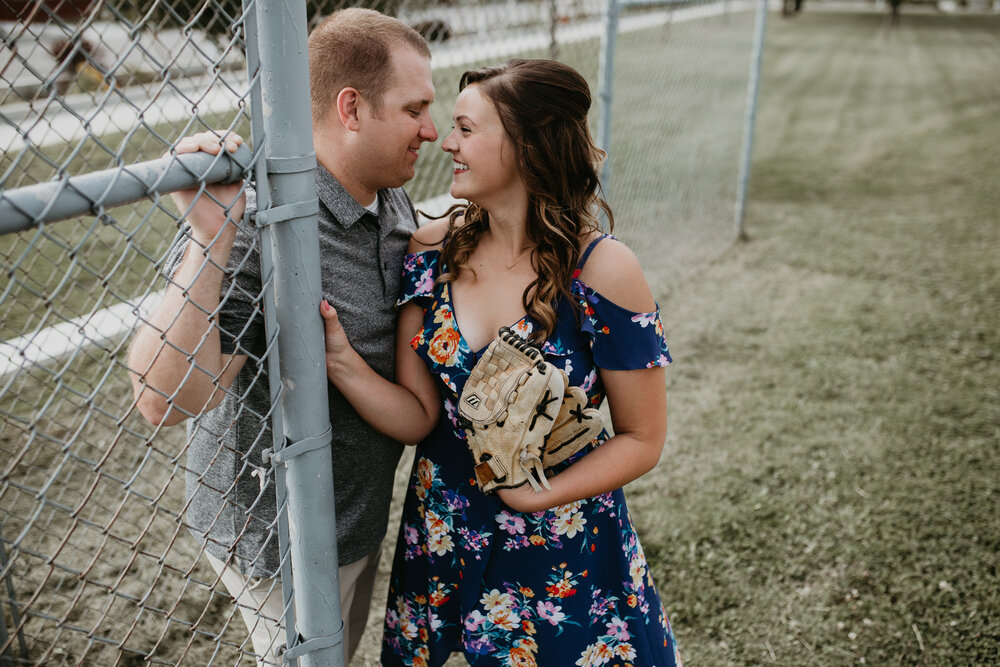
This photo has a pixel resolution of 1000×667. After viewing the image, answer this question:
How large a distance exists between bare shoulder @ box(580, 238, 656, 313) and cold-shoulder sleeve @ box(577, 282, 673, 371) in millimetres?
16

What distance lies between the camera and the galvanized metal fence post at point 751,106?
6.34m

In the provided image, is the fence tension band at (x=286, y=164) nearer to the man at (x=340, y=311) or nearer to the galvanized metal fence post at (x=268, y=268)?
the galvanized metal fence post at (x=268, y=268)

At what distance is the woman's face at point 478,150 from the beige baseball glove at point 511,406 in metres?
0.35

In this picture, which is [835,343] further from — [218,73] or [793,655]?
[218,73]

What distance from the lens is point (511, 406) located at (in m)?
1.58

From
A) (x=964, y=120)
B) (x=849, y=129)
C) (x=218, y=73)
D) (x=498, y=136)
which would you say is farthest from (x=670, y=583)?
(x=964, y=120)

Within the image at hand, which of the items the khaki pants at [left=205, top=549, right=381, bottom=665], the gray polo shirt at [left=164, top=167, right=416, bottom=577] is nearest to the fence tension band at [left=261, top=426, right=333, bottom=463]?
A: the gray polo shirt at [left=164, top=167, right=416, bottom=577]

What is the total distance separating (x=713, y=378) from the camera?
4.68 meters

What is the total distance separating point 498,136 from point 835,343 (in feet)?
13.6

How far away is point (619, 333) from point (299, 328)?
73 cm

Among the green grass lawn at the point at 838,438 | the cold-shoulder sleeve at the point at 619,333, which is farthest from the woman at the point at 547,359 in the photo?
the green grass lawn at the point at 838,438

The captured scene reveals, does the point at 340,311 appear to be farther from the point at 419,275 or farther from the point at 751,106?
the point at 751,106

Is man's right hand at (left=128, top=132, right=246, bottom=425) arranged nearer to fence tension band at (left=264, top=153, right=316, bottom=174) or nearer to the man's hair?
fence tension band at (left=264, top=153, right=316, bottom=174)

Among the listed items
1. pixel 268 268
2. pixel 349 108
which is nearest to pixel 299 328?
pixel 268 268
